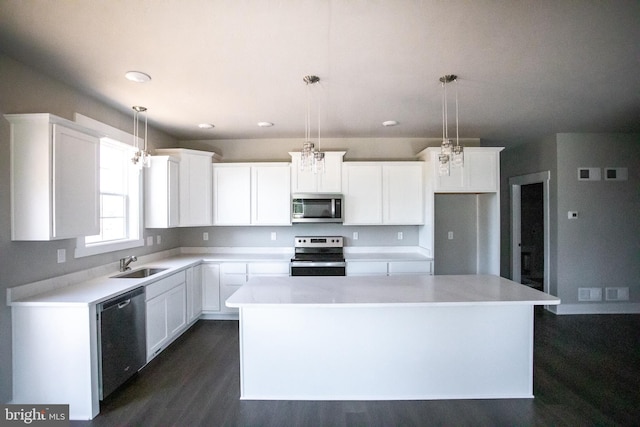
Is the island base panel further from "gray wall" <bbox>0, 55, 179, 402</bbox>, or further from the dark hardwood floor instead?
"gray wall" <bbox>0, 55, 179, 402</bbox>

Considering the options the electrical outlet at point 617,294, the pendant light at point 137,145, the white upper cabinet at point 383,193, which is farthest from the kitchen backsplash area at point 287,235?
the electrical outlet at point 617,294

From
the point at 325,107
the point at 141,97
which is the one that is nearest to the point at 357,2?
the point at 325,107

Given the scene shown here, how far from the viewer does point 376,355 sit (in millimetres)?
2311

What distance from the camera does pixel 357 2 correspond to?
158cm

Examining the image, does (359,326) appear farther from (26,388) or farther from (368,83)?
(26,388)

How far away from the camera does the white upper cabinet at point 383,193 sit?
419 centimetres

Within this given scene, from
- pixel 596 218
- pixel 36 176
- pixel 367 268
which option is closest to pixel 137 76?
pixel 36 176

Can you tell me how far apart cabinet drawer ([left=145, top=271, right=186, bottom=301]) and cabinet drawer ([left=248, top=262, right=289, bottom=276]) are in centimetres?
85

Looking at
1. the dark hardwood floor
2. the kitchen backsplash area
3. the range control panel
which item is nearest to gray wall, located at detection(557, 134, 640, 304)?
the dark hardwood floor

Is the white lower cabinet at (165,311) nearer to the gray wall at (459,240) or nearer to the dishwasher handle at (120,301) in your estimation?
the dishwasher handle at (120,301)

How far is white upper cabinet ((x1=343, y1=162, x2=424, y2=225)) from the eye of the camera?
165 inches

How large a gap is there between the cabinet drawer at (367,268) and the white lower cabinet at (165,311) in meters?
2.08

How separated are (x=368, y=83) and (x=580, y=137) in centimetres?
375

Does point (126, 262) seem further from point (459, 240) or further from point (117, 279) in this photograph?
point (459, 240)
